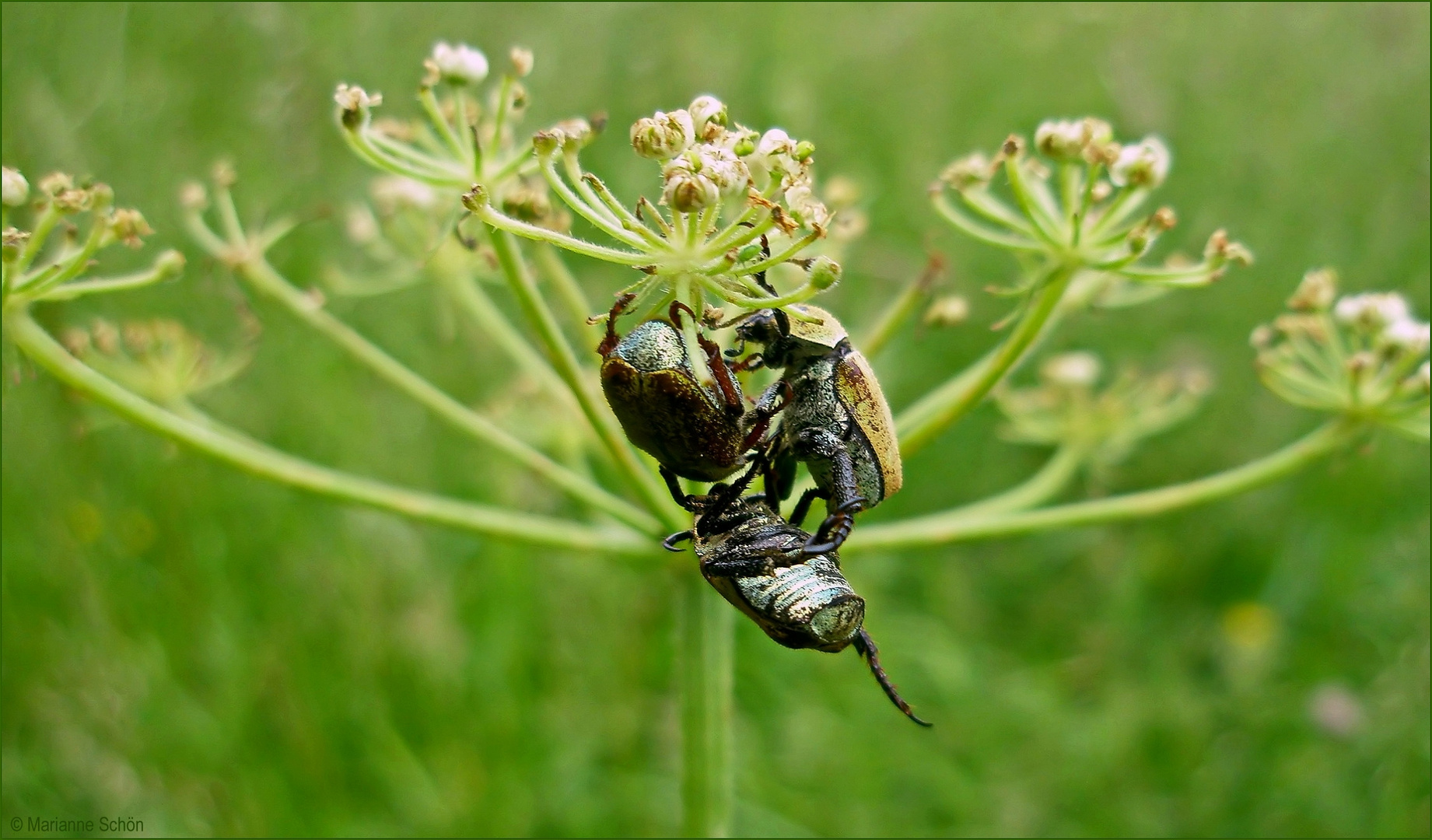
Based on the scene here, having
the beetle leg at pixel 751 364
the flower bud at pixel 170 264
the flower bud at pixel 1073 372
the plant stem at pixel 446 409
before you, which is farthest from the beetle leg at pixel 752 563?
the flower bud at pixel 1073 372

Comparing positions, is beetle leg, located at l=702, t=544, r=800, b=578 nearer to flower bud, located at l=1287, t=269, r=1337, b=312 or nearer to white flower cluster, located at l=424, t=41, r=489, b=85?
white flower cluster, located at l=424, t=41, r=489, b=85

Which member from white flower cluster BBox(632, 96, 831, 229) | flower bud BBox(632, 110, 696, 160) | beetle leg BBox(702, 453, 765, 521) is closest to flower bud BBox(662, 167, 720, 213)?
white flower cluster BBox(632, 96, 831, 229)

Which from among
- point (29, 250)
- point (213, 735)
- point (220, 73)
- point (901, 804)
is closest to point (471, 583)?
point (213, 735)

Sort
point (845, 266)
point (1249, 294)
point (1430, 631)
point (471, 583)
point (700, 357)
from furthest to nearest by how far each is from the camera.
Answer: point (1249, 294) < point (845, 266) < point (471, 583) < point (1430, 631) < point (700, 357)

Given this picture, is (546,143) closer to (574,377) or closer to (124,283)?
(574,377)

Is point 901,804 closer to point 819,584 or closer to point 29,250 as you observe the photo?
point 819,584
